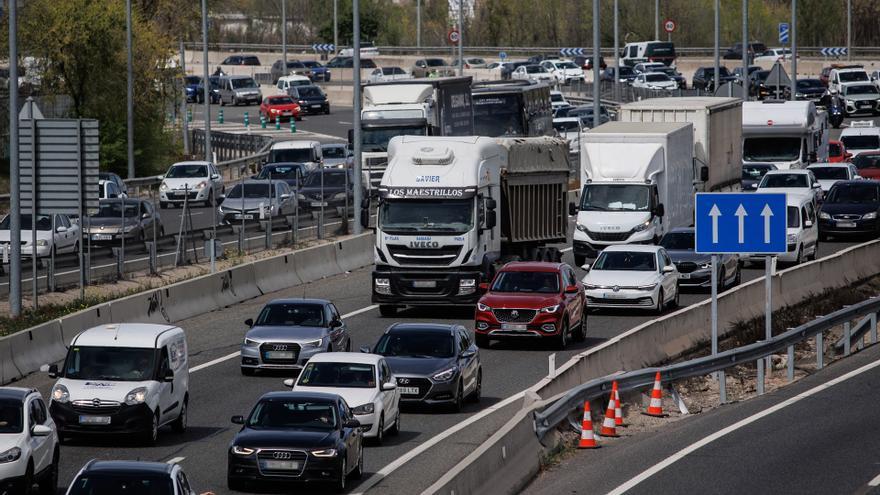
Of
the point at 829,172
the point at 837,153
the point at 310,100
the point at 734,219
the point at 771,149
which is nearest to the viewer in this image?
the point at 734,219

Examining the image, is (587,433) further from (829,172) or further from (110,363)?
(829,172)

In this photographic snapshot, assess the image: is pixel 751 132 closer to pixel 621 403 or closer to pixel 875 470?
pixel 621 403

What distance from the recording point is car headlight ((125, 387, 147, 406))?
69.1ft

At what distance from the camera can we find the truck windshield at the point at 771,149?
5322 cm

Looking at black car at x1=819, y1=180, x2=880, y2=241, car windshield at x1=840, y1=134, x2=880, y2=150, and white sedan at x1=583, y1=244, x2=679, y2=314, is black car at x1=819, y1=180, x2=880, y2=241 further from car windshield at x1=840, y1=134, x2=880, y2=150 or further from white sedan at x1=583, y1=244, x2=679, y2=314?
car windshield at x1=840, y1=134, x2=880, y2=150

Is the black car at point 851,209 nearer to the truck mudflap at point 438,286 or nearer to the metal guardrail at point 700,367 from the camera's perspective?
the metal guardrail at point 700,367

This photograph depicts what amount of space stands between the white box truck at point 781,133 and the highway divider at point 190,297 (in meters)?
16.7

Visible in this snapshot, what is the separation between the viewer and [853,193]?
151 ft

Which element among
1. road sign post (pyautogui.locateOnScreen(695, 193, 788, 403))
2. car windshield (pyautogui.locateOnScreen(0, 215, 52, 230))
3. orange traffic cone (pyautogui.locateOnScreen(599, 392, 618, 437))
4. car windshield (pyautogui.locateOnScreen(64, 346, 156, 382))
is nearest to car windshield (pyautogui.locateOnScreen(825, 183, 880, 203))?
road sign post (pyautogui.locateOnScreen(695, 193, 788, 403))

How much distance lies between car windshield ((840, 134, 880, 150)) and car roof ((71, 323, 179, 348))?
45.7 metres

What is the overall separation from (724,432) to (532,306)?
7.17 metres

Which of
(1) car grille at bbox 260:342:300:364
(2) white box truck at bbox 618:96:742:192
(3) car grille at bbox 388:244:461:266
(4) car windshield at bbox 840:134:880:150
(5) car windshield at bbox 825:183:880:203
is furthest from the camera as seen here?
(4) car windshield at bbox 840:134:880:150

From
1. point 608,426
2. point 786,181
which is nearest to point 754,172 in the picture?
point 786,181

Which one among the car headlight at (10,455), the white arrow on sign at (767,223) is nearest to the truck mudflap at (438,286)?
the white arrow on sign at (767,223)
